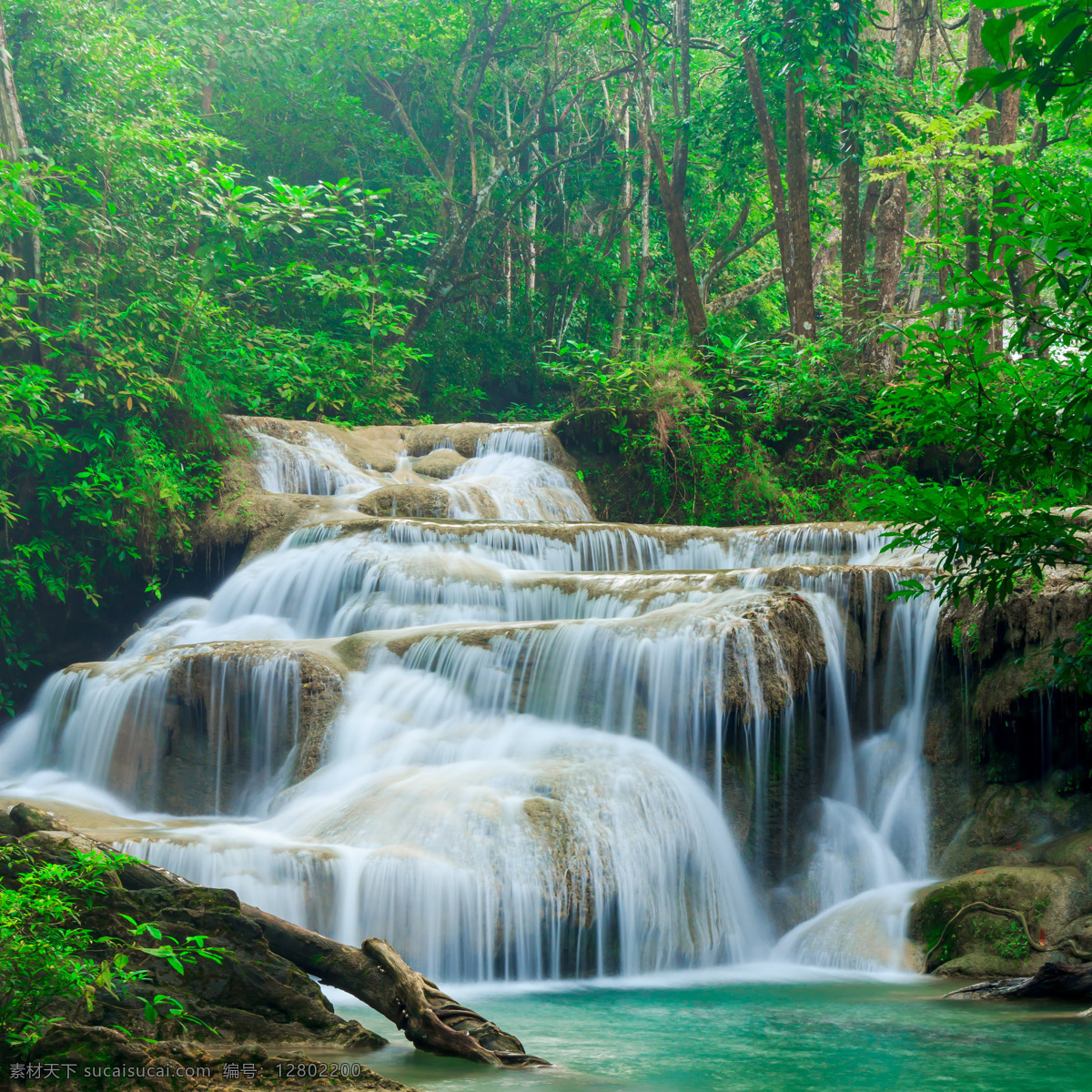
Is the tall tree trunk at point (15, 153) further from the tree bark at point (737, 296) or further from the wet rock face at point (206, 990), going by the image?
the tree bark at point (737, 296)

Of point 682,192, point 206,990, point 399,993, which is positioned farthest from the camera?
point 682,192

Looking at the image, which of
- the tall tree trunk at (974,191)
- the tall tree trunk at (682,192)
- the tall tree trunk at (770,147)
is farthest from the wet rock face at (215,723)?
the tall tree trunk at (770,147)

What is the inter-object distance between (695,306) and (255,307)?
7.54 metres

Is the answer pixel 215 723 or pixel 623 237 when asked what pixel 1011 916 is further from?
pixel 623 237

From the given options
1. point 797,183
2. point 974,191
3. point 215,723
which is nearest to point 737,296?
point 797,183

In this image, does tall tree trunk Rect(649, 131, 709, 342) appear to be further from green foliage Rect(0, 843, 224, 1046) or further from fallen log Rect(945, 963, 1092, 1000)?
green foliage Rect(0, 843, 224, 1046)

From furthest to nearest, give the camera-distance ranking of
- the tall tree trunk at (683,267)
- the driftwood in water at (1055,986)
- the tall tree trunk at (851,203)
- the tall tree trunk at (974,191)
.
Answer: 1. the tall tree trunk at (683,267)
2. the tall tree trunk at (851,203)
3. the tall tree trunk at (974,191)
4. the driftwood in water at (1055,986)

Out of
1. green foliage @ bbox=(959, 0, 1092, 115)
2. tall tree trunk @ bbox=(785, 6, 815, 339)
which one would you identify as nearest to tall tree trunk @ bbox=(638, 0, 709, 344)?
tall tree trunk @ bbox=(785, 6, 815, 339)

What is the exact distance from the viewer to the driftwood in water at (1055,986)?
504 cm

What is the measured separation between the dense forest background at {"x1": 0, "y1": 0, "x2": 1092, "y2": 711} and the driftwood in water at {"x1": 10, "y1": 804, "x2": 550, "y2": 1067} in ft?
8.70

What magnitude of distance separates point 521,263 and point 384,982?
21.1 metres

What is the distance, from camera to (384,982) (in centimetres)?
414

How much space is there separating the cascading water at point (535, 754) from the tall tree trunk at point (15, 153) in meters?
4.59

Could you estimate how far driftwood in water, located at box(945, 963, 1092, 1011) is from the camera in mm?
5035
